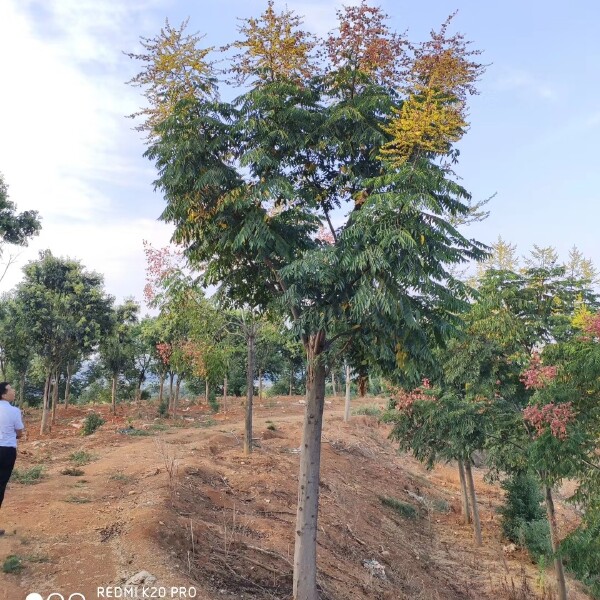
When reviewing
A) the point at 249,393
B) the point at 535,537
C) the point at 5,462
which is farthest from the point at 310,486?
the point at 535,537

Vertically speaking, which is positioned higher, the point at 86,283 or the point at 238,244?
the point at 86,283

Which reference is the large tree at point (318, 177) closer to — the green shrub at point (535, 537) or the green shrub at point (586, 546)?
the green shrub at point (586, 546)

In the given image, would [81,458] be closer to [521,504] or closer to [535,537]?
[535,537]

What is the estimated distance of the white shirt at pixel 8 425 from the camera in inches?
264

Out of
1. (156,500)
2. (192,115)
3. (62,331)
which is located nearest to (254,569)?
(156,500)

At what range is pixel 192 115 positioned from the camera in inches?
293

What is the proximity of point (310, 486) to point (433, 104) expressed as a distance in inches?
214

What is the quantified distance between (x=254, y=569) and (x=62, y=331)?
15173 mm

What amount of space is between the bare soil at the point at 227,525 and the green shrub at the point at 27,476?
0.27 metres

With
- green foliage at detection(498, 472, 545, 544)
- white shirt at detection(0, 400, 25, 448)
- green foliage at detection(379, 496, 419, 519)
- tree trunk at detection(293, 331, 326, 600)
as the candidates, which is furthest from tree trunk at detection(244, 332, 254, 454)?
green foliage at detection(498, 472, 545, 544)

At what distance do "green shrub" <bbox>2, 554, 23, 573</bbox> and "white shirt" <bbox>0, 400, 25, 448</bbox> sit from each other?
138cm

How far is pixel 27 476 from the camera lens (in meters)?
10.8

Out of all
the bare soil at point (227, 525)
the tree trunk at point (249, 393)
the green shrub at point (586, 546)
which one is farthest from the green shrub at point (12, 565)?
the tree trunk at point (249, 393)

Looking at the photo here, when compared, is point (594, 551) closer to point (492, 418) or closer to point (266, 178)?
point (492, 418)
